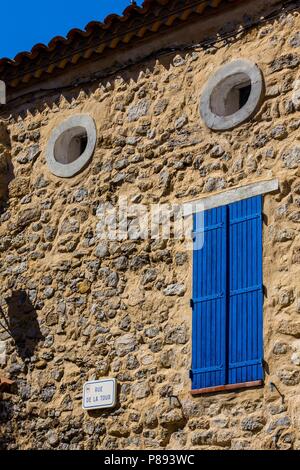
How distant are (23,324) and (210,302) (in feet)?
8.38

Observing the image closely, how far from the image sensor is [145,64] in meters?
13.1

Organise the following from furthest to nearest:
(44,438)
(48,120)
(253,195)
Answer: (48,120), (44,438), (253,195)

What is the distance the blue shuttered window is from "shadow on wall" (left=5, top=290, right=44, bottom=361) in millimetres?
2178

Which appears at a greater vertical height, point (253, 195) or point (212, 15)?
point (212, 15)

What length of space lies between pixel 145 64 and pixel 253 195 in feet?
7.67

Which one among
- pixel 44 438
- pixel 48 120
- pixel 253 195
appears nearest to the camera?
pixel 253 195

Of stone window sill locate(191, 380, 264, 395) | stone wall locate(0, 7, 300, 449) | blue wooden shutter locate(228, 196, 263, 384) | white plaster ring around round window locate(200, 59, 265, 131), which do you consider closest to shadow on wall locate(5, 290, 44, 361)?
stone wall locate(0, 7, 300, 449)

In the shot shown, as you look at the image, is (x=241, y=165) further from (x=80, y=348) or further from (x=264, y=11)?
(x=80, y=348)

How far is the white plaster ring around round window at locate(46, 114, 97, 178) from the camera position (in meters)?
13.3

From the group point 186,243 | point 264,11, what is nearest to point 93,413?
point 186,243

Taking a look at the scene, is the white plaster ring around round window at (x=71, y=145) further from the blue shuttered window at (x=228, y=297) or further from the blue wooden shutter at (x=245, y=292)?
the blue wooden shutter at (x=245, y=292)

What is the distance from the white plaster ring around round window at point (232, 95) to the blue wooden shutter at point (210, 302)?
95 cm

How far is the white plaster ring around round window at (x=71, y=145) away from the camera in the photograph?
13.3 m

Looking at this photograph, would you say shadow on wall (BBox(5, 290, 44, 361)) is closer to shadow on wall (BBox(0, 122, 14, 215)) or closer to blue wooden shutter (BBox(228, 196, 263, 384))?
shadow on wall (BBox(0, 122, 14, 215))
